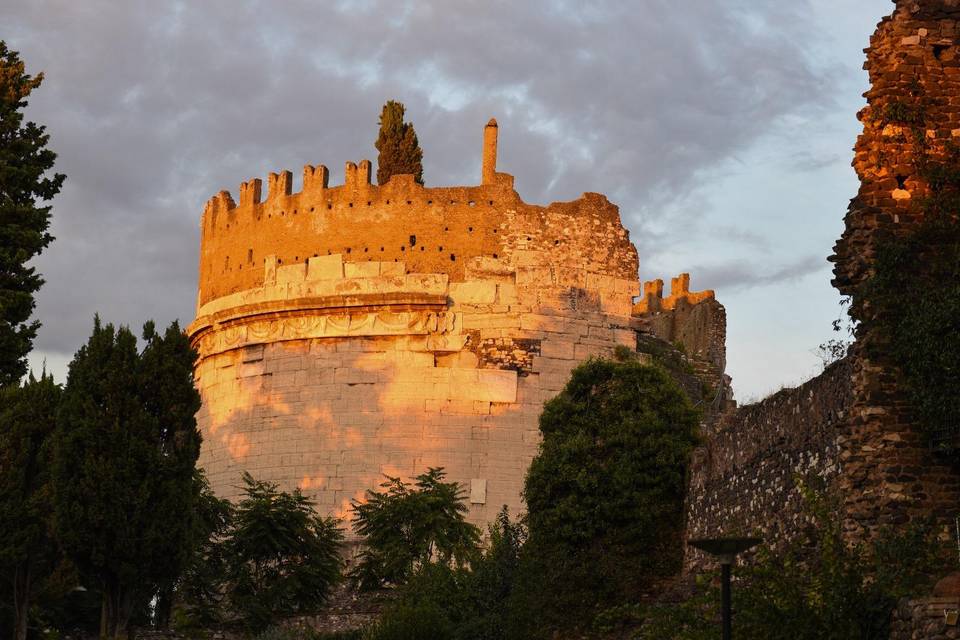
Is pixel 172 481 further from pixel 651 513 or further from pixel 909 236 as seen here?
pixel 909 236

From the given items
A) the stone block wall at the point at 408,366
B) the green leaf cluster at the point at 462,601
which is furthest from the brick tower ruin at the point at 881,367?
the stone block wall at the point at 408,366

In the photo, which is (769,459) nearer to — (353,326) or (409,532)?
(409,532)

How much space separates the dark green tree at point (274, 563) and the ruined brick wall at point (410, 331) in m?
3.99

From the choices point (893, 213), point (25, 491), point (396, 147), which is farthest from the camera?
point (396, 147)

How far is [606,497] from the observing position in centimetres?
2102

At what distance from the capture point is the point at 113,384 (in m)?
21.2

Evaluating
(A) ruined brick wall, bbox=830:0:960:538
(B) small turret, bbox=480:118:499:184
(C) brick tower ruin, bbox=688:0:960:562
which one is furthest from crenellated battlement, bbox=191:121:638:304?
(A) ruined brick wall, bbox=830:0:960:538

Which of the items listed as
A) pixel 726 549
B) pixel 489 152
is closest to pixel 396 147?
pixel 489 152

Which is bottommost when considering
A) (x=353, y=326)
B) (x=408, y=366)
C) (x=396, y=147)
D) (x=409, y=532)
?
(x=409, y=532)

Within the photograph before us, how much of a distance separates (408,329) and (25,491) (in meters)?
10.5

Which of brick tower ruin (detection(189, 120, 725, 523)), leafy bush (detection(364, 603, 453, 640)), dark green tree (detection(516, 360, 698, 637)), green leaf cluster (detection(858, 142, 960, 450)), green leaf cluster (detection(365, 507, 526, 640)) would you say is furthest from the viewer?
brick tower ruin (detection(189, 120, 725, 523))

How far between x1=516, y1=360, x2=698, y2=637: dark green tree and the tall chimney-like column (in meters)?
10.7

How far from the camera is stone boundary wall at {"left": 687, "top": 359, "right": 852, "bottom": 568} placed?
51.0ft

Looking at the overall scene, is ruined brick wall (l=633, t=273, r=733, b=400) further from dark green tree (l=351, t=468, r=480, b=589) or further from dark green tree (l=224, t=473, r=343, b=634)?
dark green tree (l=224, t=473, r=343, b=634)
